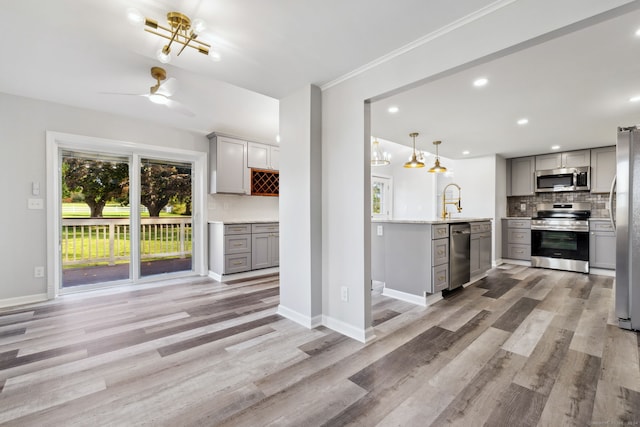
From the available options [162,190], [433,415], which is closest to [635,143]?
[433,415]

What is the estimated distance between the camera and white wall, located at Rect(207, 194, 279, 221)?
4879mm

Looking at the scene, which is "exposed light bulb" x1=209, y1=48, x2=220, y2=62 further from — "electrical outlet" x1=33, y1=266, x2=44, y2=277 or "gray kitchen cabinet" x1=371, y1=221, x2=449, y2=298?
"electrical outlet" x1=33, y1=266, x2=44, y2=277

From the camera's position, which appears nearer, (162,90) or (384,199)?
(162,90)

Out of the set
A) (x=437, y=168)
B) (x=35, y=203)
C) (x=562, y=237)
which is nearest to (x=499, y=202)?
(x=562, y=237)

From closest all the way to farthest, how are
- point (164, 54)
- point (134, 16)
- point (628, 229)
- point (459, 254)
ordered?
point (134, 16), point (164, 54), point (628, 229), point (459, 254)

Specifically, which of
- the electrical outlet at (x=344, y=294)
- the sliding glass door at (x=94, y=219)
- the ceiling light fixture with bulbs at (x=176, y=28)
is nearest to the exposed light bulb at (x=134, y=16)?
the ceiling light fixture with bulbs at (x=176, y=28)

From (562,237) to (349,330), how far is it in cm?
482

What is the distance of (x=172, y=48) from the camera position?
2.06m

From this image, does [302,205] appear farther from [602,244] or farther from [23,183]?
[602,244]

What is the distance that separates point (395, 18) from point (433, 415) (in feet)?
7.40

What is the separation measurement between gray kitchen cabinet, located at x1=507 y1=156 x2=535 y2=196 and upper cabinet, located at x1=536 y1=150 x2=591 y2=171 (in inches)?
5.8

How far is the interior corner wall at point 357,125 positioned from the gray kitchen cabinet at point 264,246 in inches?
91.7

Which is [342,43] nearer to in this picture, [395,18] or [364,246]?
[395,18]

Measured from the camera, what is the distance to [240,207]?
17.1 feet
